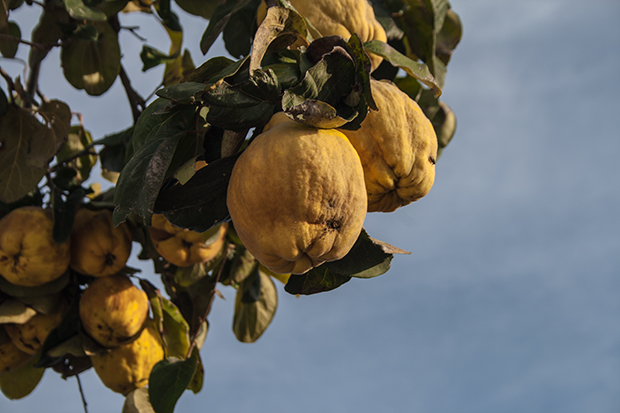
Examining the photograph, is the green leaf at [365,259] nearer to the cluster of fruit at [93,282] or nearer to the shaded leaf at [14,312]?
the cluster of fruit at [93,282]

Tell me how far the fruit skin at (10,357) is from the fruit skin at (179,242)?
926 mm

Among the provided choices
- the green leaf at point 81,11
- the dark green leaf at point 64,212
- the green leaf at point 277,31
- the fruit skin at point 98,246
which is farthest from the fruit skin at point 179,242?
the green leaf at point 277,31

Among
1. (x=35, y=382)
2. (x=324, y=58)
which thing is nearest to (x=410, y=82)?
(x=324, y=58)

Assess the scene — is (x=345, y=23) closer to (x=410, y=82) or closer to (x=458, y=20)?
(x=410, y=82)

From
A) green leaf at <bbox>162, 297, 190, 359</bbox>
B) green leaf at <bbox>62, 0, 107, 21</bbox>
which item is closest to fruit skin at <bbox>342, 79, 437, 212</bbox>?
green leaf at <bbox>62, 0, 107, 21</bbox>

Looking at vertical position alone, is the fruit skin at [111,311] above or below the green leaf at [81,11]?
below

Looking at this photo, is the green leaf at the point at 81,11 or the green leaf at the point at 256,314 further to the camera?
the green leaf at the point at 256,314

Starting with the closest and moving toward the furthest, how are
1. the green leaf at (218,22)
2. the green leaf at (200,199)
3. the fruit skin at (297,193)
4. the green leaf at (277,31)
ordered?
the fruit skin at (297,193) → the green leaf at (277,31) → the green leaf at (200,199) → the green leaf at (218,22)

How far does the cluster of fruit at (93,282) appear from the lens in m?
2.70

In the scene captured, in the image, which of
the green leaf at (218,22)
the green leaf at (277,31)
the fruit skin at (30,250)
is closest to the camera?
the green leaf at (277,31)

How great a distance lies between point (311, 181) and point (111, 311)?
1.94 meters

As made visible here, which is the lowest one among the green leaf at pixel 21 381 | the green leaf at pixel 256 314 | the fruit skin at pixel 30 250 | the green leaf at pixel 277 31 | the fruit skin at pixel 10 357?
the green leaf at pixel 256 314

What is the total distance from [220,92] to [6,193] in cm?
185

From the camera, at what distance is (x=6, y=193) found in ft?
8.78
